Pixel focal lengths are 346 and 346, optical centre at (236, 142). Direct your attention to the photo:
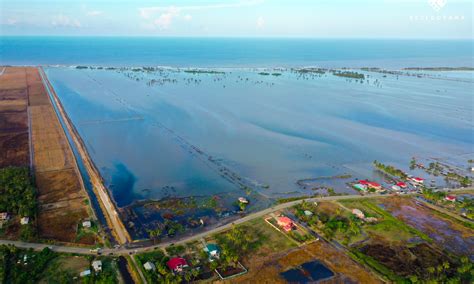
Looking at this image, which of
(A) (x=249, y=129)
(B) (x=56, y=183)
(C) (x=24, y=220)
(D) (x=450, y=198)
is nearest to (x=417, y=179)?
(D) (x=450, y=198)

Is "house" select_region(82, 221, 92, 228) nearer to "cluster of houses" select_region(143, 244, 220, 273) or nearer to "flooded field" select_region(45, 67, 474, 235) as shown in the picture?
"flooded field" select_region(45, 67, 474, 235)

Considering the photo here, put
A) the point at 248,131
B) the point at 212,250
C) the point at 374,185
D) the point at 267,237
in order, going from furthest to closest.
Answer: the point at 248,131 → the point at 374,185 → the point at 267,237 → the point at 212,250

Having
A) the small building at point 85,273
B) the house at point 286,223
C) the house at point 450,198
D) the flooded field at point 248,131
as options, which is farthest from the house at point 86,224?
the house at point 450,198

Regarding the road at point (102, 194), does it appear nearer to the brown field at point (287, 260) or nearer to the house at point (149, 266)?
the house at point (149, 266)

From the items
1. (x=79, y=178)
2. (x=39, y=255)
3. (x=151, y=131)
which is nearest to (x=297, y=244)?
(x=39, y=255)

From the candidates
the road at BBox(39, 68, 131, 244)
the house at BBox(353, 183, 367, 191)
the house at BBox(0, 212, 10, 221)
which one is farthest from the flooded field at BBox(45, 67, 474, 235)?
the house at BBox(0, 212, 10, 221)

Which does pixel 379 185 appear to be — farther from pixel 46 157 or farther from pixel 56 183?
pixel 46 157
